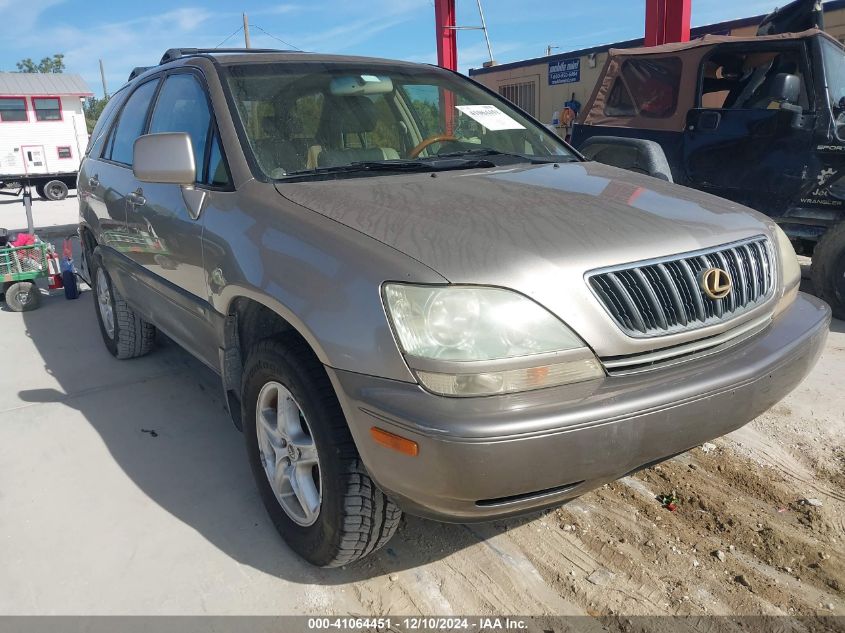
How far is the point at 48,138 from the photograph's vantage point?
22469 mm

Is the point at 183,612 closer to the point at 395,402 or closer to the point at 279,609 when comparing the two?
the point at 279,609

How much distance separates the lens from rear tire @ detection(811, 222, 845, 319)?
469 centimetres

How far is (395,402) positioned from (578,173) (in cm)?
154

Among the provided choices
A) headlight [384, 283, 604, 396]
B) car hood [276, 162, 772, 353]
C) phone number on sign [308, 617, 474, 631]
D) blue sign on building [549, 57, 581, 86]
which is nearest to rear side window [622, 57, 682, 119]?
car hood [276, 162, 772, 353]

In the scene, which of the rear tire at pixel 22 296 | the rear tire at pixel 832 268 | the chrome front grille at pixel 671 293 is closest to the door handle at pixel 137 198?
the chrome front grille at pixel 671 293

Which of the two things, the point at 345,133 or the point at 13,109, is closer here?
the point at 345,133

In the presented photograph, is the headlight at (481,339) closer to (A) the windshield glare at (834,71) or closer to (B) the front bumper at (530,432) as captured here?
(B) the front bumper at (530,432)

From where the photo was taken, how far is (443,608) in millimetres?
2146

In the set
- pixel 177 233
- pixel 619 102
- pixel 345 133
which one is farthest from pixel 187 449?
pixel 619 102

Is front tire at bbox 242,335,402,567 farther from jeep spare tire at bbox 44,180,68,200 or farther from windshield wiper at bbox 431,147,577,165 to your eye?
jeep spare tire at bbox 44,180,68,200

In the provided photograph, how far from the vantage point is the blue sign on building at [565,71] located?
1435cm

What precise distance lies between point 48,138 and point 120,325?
21.9 metres

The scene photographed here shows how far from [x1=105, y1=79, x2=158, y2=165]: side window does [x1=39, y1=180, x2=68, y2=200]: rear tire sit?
1843 centimetres

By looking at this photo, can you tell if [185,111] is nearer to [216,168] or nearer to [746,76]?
[216,168]
